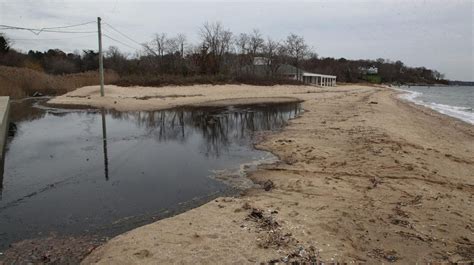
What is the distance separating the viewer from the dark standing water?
6965 millimetres

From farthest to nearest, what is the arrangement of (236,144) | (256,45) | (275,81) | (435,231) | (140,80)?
Answer: (256,45)
(275,81)
(140,80)
(236,144)
(435,231)

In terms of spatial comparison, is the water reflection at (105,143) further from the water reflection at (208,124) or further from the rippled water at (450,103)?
the rippled water at (450,103)

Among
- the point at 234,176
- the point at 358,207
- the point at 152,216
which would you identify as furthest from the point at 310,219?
the point at 234,176

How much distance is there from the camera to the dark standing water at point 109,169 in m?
6.96

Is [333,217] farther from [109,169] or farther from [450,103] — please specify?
[450,103]

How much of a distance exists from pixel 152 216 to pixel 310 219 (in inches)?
110

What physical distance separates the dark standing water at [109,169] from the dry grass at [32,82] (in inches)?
624

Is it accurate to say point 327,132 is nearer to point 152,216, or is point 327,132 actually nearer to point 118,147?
point 118,147

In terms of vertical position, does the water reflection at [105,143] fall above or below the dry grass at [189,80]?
below

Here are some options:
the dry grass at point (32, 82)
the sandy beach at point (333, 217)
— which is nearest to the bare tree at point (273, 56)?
the dry grass at point (32, 82)

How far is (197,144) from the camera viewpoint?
1424cm

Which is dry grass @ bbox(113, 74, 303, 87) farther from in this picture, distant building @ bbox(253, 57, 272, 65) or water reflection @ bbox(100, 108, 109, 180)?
water reflection @ bbox(100, 108, 109, 180)


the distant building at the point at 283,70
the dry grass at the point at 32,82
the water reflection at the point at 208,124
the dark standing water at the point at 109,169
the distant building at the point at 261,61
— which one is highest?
the distant building at the point at 261,61

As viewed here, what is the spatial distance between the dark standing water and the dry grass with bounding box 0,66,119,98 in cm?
1585
